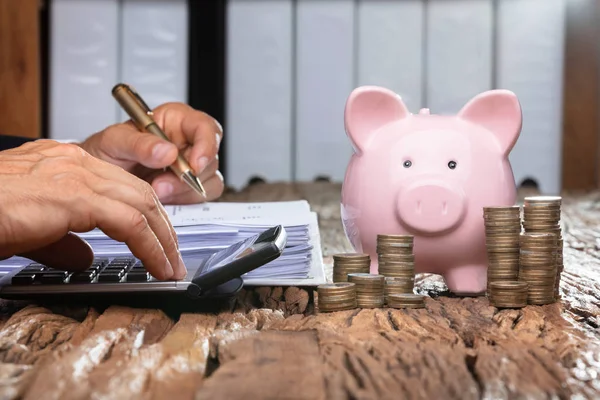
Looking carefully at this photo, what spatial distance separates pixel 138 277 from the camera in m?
0.86

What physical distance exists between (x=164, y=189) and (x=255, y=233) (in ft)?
1.66

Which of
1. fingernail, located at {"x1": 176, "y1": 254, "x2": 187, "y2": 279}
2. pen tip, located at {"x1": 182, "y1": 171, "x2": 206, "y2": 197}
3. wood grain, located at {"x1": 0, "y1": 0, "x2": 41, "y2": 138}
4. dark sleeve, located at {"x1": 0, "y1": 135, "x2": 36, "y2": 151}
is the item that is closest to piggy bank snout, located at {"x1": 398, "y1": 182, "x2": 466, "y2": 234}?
fingernail, located at {"x1": 176, "y1": 254, "x2": 187, "y2": 279}

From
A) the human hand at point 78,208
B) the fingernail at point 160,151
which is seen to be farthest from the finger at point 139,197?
the fingernail at point 160,151

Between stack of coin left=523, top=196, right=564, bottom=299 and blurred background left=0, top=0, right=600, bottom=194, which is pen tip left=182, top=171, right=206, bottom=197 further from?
blurred background left=0, top=0, right=600, bottom=194

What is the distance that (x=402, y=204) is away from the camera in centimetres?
94

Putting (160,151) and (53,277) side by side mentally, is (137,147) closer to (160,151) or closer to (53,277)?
(160,151)

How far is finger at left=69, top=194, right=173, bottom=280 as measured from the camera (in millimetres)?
805

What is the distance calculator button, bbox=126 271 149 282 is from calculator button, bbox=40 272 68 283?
73mm

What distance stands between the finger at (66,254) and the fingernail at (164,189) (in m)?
0.57

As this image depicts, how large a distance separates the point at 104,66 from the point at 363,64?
156cm

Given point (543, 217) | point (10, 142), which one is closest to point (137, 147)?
point (10, 142)

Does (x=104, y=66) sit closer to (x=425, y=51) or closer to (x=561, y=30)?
(x=425, y=51)

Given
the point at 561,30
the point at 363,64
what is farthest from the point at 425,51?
the point at 561,30

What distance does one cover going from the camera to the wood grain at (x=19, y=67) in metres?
4.37
